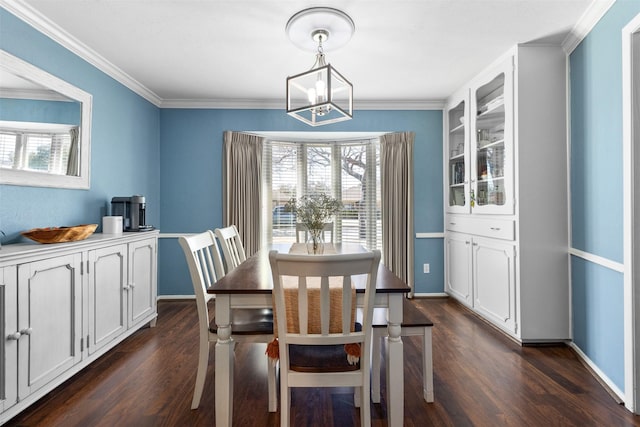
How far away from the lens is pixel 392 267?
436 centimetres

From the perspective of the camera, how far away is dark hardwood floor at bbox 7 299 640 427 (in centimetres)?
186

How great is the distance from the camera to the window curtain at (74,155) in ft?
8.82

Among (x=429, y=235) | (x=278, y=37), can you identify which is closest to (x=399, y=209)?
(x=429, y=235)

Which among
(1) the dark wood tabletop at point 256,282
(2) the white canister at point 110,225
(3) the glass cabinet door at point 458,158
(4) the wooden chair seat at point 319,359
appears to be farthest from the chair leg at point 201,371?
(3) the glass cabinet door at point 458,158

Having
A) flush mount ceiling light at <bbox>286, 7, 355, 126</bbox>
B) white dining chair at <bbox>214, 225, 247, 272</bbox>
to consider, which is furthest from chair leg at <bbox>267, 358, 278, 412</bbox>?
flush mount ceiling light at <bbox>286, 7, 355, 126</bbox>

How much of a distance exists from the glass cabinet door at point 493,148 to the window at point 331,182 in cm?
138

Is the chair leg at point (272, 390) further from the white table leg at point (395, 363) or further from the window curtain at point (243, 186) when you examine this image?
the window curtain at point (243, 186)

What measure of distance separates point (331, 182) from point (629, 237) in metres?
3.25

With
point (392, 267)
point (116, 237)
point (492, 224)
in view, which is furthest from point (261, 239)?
point (492, 224)

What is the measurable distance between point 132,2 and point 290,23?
1.02 meters

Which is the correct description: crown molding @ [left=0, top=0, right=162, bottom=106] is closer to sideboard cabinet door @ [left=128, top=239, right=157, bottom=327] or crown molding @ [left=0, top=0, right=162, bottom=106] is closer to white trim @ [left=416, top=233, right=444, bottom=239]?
sideboard cabinet door @ [left=128, top=239, right=157, bottom=327]

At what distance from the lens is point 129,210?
3277mm

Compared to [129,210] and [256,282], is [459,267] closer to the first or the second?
[256,282]

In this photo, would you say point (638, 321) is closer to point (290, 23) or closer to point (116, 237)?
point (290, 23)
